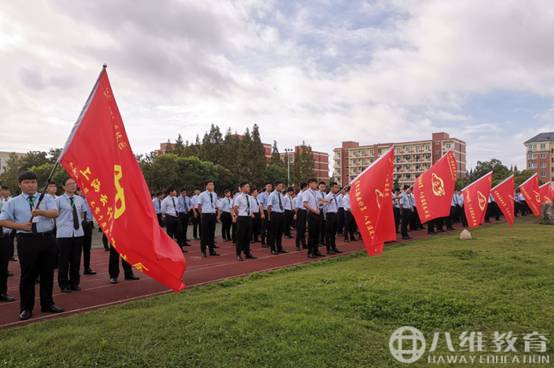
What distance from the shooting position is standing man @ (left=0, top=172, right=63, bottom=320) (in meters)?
5.09

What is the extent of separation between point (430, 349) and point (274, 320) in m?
1.57

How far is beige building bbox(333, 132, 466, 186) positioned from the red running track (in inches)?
3539

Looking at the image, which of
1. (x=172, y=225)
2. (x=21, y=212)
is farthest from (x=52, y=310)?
(x=172, y=225)

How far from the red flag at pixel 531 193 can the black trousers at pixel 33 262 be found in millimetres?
19821

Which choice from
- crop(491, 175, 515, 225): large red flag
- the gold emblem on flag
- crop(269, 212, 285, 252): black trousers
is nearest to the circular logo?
crop(269, 212, 285, 252): black trousers

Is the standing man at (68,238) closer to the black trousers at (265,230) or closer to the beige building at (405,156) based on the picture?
the black trousers at (265,230)

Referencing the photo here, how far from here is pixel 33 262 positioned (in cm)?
512

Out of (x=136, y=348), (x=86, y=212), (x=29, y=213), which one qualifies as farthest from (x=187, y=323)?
(x=86, y=212)

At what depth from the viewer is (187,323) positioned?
14.9 ft

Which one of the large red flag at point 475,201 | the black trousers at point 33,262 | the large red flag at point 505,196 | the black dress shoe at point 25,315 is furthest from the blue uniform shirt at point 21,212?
the large red flag at point 505,196

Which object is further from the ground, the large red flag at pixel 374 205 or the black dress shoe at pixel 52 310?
the large red flag at pixel 374 205

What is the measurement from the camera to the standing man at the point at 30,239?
509 centimetres

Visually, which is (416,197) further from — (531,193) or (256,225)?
(531,193)

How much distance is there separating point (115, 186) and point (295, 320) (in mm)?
2405
